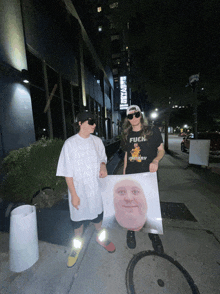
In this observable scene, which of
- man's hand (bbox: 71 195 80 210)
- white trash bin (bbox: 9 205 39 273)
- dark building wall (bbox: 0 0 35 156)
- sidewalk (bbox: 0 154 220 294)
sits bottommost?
sidewalk (bbox: 0 154 220 294)

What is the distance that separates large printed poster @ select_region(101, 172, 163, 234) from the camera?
1834 millimetres

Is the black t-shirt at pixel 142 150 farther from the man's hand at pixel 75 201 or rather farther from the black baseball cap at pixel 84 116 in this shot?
the man's hand at pixel 75 201

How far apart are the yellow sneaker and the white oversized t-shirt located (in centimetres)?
35

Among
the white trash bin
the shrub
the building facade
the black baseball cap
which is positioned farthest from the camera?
the building facade

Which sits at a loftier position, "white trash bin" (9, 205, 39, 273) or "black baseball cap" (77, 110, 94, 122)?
"black baseball cap" (77, 110, 94, 122)

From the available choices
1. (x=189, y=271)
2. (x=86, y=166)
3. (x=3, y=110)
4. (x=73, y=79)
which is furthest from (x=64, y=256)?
(x=73, y=79)

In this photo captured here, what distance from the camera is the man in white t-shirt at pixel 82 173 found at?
5.91 ft

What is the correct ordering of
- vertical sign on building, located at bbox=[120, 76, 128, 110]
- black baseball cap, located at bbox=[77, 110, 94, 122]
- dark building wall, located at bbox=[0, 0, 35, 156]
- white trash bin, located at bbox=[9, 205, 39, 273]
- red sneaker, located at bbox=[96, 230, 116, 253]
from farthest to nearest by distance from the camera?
1. vertical sign on building, located at bbox=[120, 76, 128, 110]
2. dark building wall, located at bbox=[0, 0, 35, 156]
3. red sneaker, located at bbox=[96, 230, 116, 253]
4. black baseball cap, located at bbox=[77, 110, 94, 122]
5. white trash bin, located at bbox=[9, 205, 39, 273]

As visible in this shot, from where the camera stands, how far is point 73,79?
934 centimetres

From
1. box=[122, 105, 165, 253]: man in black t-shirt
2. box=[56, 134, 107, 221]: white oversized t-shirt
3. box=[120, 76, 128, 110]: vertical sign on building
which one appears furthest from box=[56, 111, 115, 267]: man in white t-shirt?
box=[120, 76, 128, 110]: vertical sign on building

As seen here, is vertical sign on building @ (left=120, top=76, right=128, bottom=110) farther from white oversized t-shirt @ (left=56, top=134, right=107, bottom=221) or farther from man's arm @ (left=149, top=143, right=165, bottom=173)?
white oversized t-shirt @ (left=56, top=134, right=107, bottom=221)

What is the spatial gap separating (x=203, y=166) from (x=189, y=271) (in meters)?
5.66

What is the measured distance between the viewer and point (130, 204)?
6.25 feet

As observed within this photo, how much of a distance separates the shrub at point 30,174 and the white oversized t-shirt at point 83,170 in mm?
1292
